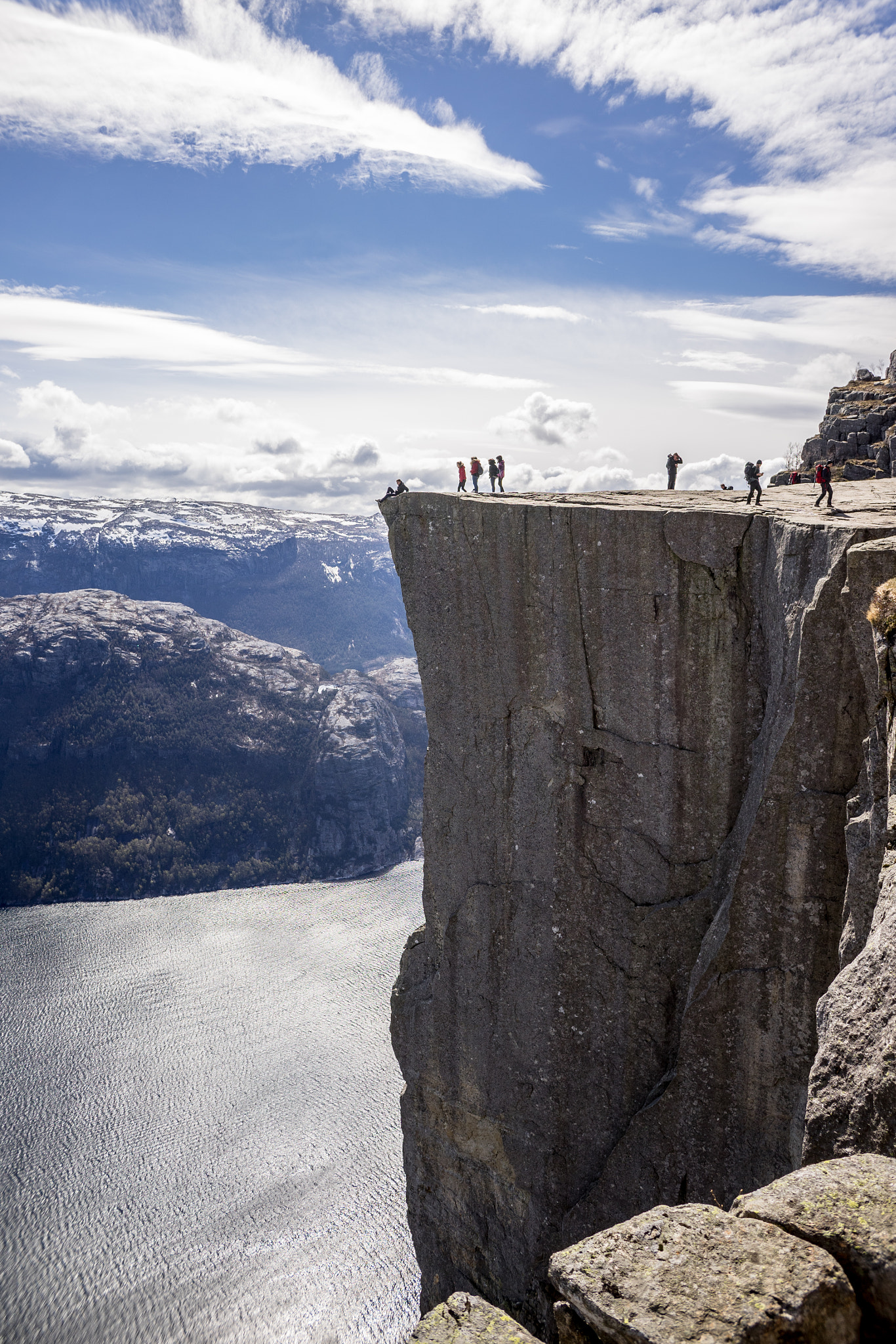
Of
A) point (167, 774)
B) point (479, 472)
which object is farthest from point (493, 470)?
point (167, 774)

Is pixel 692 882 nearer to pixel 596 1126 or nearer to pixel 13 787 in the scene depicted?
pixel 596 1126

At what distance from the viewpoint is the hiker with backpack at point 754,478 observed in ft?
54.5

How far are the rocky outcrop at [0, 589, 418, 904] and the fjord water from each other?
42.8 m

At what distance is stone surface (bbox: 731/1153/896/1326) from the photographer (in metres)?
5.78

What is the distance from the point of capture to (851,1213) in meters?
6.14

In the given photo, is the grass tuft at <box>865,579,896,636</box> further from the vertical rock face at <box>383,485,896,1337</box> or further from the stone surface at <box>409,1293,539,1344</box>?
the stone surface at <box>409,1293,539,1344</box>

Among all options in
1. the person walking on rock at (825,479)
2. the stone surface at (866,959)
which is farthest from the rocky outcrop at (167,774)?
the stone surface at (866,959)

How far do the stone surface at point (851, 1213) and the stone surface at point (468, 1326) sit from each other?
2100 millimetres

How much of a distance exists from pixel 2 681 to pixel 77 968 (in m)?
110

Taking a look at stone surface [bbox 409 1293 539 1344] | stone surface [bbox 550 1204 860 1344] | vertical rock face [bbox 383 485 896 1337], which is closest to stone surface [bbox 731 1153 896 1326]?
stone surface [bbox 550 1204 860 1344]

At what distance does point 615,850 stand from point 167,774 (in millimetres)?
175881

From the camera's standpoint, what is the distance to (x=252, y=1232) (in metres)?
49.1

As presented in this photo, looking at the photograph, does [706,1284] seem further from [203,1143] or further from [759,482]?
[203,1143]

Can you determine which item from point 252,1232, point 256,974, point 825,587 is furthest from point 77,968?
point 825,587
